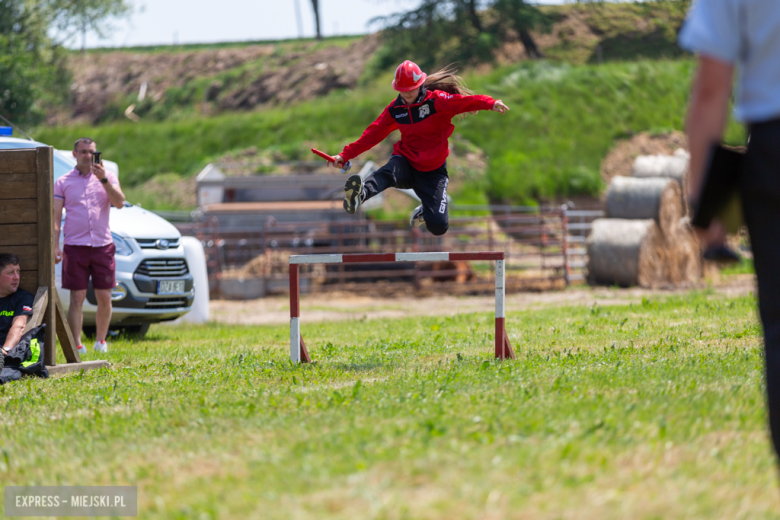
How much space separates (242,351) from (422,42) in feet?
111

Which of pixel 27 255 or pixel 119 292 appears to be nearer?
pixel 27 255

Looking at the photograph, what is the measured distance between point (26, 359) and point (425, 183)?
3948 mm

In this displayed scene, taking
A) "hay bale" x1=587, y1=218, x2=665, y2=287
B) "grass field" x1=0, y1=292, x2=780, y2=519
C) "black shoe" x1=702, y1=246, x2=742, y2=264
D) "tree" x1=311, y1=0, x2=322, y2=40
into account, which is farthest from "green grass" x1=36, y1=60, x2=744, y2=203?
"black shoe" x1=702, y1=246, x2=742, y2=264

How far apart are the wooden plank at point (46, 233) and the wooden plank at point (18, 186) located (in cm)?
10

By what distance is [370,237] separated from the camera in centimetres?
2027

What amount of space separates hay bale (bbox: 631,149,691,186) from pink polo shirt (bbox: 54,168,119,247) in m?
14.3

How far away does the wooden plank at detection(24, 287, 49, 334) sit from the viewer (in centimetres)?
Result: 696

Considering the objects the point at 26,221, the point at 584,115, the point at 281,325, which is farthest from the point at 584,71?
the point at 26,221

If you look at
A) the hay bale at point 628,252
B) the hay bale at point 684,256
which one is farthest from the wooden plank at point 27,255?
the hay bale at point 684,256

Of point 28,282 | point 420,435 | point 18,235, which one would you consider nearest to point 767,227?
point 420,435

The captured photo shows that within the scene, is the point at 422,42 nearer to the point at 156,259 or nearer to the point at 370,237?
the point at 370,237

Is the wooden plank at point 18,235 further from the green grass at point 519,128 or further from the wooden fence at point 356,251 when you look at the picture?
the green grass at point 519,128

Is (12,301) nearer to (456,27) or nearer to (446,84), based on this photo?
(446,84)

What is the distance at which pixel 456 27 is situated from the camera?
39.7 meters
